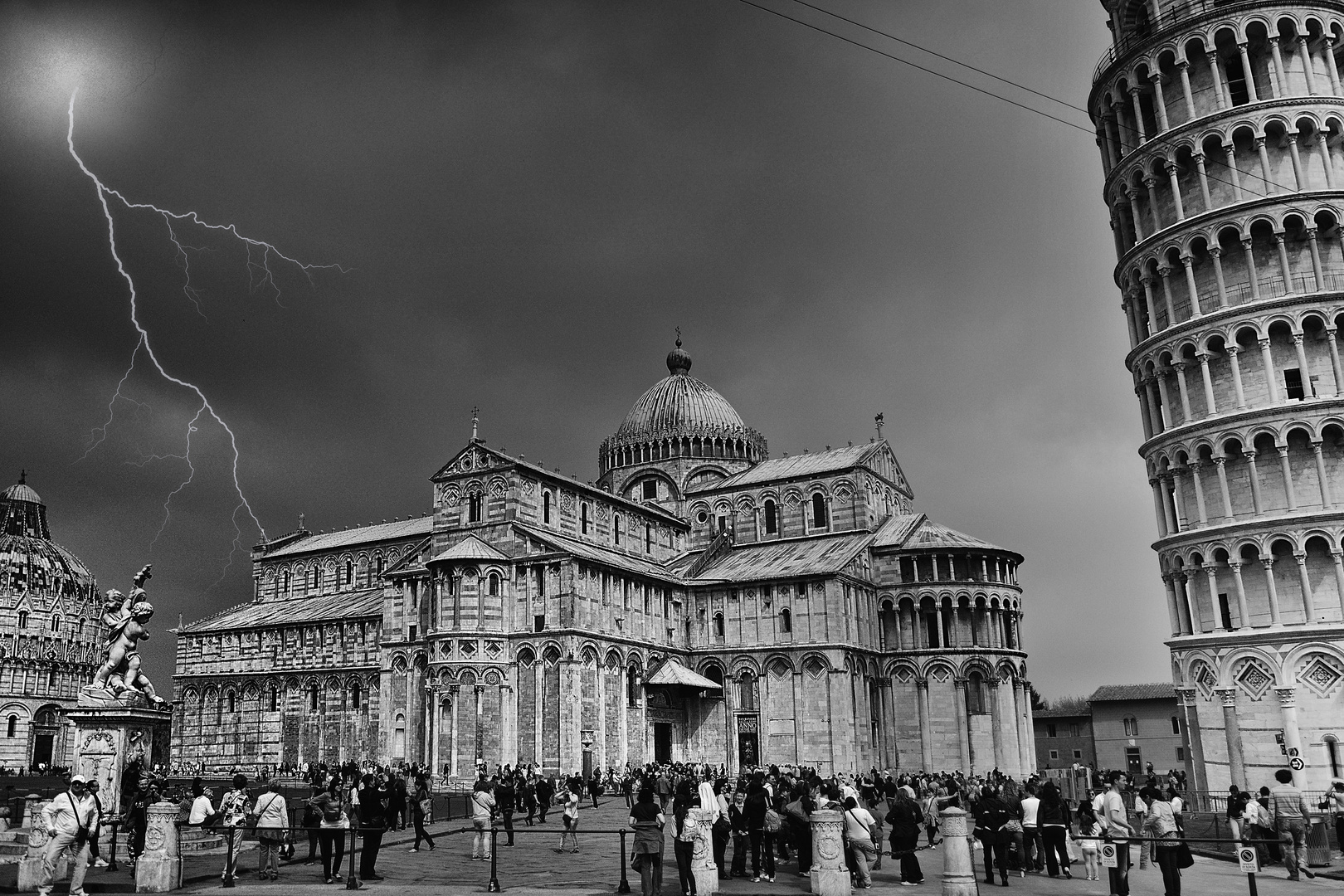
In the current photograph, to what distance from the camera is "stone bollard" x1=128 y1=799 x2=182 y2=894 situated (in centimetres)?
1658

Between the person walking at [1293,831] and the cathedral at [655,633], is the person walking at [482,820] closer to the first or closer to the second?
the person walking at [1293,831]

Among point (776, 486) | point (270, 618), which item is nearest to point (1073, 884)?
point (776, 486)

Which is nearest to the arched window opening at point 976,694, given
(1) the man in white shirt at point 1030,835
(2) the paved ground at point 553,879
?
(2) the paved ground at point 553,879

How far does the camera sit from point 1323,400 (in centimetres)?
3080

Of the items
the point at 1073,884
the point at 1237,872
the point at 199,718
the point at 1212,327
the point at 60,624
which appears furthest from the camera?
the point at 60,624

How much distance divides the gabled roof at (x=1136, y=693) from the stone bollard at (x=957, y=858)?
60.6 metres

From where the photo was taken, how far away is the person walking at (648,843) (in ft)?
51.1

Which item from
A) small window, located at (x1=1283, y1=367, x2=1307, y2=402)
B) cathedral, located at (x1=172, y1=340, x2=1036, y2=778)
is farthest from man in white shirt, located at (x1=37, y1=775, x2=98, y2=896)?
small window, located at (x1=1283, y1=367, x2=1307, y2=402)

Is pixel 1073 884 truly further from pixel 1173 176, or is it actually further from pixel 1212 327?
pixel 1173 176

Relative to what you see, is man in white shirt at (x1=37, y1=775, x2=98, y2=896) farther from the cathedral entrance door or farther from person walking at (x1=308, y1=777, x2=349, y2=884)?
the cathedral entrance door

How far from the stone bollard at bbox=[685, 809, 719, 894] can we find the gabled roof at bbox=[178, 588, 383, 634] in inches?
1775

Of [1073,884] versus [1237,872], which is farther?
[1237,872]

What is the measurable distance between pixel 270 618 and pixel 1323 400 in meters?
57.1

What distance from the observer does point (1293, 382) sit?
31984 mm
